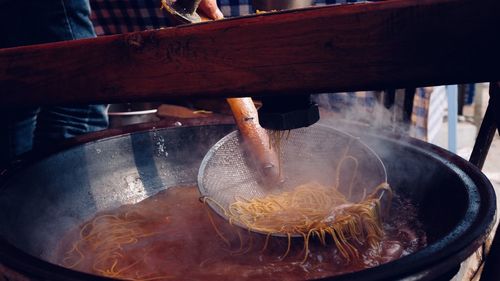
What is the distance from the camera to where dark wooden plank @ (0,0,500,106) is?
3.38 ft

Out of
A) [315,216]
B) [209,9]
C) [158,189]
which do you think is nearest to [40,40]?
[158,189]

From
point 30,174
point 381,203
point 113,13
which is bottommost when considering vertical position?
point 381,203

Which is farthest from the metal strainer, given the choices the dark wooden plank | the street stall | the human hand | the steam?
the steam

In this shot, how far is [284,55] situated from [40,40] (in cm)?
280

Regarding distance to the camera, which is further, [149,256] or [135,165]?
[135,165]

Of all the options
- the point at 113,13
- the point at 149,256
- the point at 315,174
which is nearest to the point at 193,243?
the point at 149,256

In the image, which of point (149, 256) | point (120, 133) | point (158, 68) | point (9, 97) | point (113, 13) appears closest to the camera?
point (158, 68)

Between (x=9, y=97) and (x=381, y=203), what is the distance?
1570 millimetres

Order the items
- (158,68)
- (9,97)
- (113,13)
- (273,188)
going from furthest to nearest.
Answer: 1. (113,13)
2. (273,188)
3. (9,97)
4. (158,68)

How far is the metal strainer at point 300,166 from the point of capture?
2295mm

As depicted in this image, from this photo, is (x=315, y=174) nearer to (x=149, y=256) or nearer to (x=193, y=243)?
(x=193, y=243)

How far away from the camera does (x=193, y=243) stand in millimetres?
2133

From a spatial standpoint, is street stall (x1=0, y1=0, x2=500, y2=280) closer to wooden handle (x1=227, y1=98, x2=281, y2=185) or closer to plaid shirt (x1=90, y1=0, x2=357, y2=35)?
wooden handle (x1=227, y1=98, x2=281, y2=185)

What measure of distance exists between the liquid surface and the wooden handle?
386 millimetres
